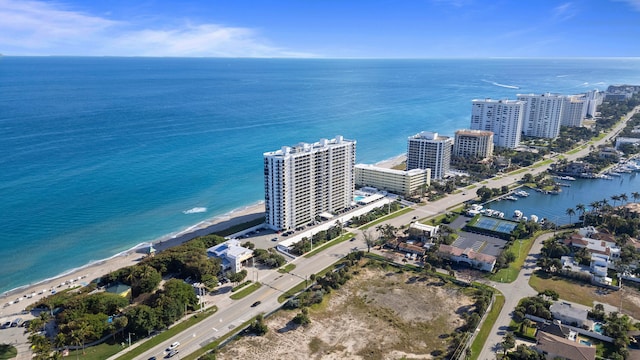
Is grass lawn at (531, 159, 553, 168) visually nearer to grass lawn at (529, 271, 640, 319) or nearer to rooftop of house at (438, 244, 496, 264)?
rooftop of house at (438, 244, 496, 264)

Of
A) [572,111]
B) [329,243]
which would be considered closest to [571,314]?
[329,243]

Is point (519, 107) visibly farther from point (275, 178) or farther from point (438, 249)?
point (275, 178)

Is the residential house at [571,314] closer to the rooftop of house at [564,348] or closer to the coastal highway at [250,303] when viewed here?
the rooftop of house at [564,348]

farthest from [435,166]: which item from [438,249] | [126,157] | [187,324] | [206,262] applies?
[126,157]

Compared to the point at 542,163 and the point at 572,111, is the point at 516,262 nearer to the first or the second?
the point at 542,163

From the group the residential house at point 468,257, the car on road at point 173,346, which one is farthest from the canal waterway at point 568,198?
the car on road at point 173,346

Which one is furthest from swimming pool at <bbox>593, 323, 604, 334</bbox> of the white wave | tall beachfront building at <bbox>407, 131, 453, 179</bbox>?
the white wave
